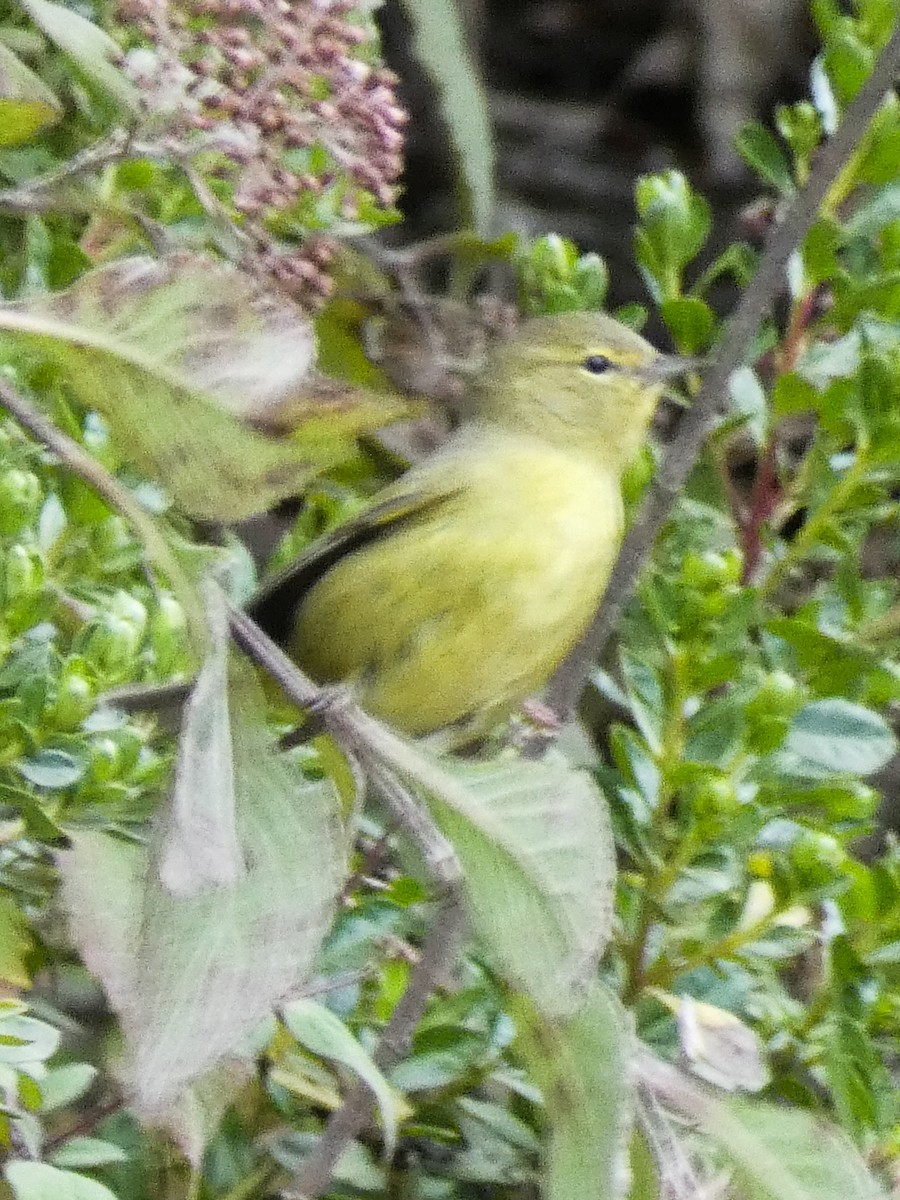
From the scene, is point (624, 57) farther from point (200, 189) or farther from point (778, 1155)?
point (778, 1155)

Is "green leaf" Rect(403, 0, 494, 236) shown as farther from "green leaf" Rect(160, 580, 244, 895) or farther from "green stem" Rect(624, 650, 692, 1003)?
"green leaf" Rect(160, 580, 244, 895)

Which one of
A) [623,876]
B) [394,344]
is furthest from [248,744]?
[394,344]

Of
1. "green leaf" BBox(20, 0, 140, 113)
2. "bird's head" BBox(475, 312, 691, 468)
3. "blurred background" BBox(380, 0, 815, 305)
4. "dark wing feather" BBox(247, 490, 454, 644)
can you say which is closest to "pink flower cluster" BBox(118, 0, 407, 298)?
"green leaf" BBox(20, 0, 140, 113)

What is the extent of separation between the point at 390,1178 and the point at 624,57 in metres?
2.32

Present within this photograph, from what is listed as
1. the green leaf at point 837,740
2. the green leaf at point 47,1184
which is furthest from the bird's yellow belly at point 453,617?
the green leaf at point 47,1184

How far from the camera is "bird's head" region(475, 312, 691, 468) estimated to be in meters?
1.98

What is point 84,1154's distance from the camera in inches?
36.7

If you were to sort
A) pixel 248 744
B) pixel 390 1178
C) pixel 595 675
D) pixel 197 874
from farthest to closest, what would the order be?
1. pixel 595 675
2. pixel 390 1178
3. pixel 248 744
4. pixel 197 874

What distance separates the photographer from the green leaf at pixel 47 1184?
82 cm

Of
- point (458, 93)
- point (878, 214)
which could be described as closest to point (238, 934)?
point (878, 214)

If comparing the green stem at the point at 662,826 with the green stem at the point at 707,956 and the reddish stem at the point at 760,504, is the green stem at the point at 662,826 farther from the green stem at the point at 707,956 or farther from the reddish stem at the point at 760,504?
the reddish stem at the point at 760,504

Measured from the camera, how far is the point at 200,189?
3.87 ft

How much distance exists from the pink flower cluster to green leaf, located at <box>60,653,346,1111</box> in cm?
42

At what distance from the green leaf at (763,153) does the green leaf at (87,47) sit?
17.7 inches
